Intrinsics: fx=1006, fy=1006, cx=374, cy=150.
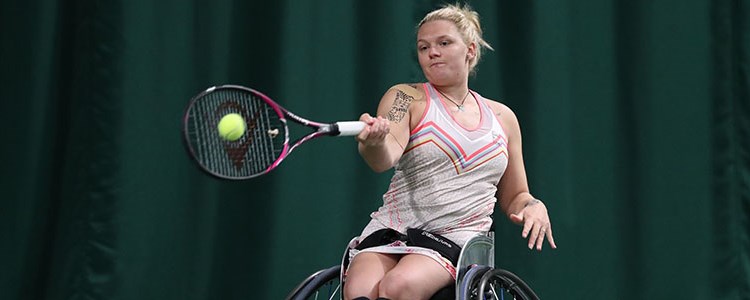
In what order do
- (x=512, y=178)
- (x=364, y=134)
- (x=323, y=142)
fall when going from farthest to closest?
(x=323, y=142), (x=512, y=178), (x=364, y=134)

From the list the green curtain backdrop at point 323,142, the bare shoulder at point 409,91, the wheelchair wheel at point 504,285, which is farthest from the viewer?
the green curtain backdrop at point 323,142

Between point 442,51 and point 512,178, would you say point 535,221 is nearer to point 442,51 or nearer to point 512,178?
point 512,178

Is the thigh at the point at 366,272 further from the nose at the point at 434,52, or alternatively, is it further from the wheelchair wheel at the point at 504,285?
the nose at the point at 434,52

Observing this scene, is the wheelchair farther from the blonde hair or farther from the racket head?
the blonde hair

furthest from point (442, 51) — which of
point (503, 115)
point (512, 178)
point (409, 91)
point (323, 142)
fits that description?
point (323, 142)

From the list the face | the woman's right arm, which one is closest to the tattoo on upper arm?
the woman's right arm

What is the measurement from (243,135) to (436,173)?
0.54m

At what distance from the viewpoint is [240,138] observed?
6.07ft

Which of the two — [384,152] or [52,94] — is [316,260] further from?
[384,152]

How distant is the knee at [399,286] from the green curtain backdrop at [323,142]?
3.58ft

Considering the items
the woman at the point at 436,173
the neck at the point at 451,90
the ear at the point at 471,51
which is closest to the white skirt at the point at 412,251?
the woman at the point at 436,173

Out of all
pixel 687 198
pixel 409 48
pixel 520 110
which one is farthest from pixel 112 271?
pixel 687 198

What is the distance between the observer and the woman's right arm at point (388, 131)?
197 centimetres

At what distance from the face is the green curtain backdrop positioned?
87 cm
